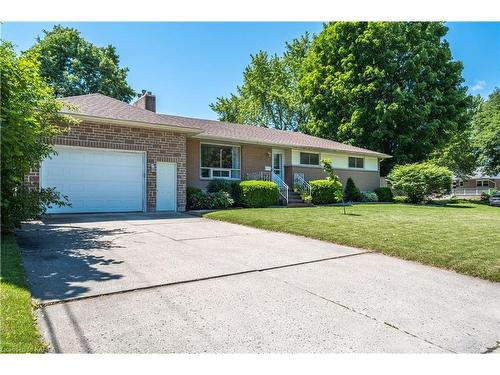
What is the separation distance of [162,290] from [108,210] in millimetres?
9410

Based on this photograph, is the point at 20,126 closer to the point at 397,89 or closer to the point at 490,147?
the point at 397,89

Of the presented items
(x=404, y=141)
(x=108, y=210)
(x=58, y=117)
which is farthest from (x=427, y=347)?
(x=404, y=141)

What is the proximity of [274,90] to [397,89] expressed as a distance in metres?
16.3

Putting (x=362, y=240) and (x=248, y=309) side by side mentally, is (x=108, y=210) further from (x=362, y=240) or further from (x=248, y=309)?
(x=248, y=309)

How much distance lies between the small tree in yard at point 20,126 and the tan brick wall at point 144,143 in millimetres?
3459

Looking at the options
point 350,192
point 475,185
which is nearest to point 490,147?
point 350,192

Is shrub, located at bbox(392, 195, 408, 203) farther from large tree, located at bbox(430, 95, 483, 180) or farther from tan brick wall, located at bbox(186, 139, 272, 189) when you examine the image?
large tree, located at bbox(430, 95, 483, 180)

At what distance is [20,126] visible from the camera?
6.21 m

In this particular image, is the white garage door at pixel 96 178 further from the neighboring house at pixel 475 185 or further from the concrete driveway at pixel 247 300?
the neighboring house at pixel 475 185

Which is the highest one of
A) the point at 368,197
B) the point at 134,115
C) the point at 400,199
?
the point at 134,115

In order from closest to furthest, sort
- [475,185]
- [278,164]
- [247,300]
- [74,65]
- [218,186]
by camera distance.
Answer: [247,300]
[218,186]
[278,164]
[74,65]
[475,185]

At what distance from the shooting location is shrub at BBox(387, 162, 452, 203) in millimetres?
20328

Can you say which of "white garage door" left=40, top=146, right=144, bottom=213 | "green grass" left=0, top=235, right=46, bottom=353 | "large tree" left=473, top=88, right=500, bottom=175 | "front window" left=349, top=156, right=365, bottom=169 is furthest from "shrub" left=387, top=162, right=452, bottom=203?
"green grass" left=0, top=235, right=46, bottom=353

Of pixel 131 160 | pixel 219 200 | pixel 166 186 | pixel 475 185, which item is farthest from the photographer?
pixel 475 185
